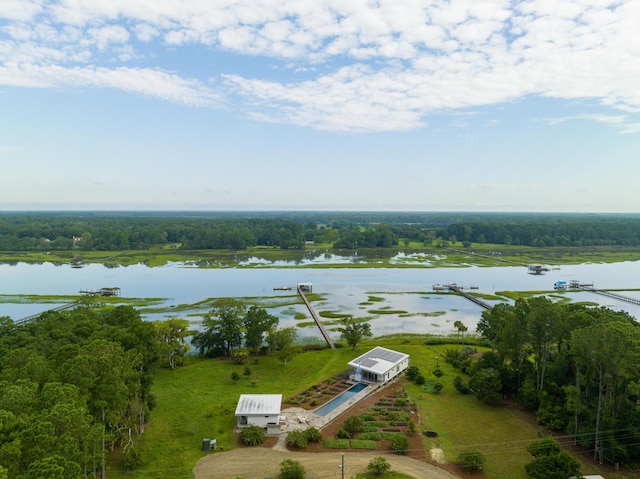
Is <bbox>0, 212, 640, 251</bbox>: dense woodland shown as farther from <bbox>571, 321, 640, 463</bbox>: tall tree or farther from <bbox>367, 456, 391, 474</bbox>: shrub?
<bbox>571, 321, 640, 463</bbox>: tall tree

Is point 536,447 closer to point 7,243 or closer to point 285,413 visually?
point 285,413

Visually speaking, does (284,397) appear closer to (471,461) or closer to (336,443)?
(336,443)

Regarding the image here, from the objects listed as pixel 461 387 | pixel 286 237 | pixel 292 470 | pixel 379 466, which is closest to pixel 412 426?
pixel 379 466

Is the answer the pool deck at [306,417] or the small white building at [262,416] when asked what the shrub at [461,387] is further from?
the small white building at [262,416]

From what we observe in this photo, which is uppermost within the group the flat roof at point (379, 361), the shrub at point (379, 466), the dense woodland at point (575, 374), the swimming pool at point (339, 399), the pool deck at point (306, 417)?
the dense woodland at point (575, 374)

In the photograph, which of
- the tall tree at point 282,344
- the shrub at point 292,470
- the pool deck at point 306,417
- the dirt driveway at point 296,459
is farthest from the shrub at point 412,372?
the shrub at point 292,470

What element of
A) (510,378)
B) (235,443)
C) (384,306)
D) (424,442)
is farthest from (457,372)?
(384,306)

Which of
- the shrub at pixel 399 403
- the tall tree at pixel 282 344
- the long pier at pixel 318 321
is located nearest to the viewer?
the shrub at pixel 399 403
